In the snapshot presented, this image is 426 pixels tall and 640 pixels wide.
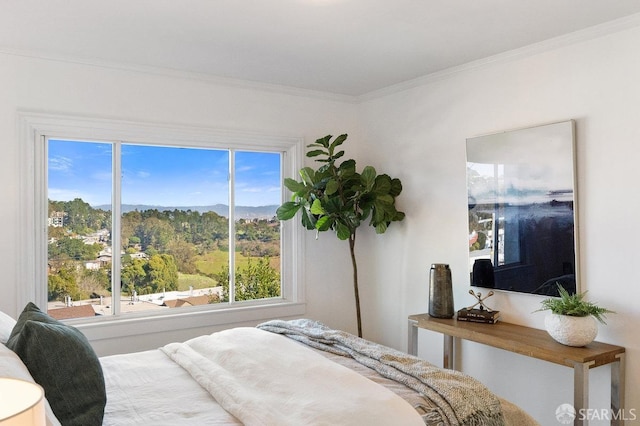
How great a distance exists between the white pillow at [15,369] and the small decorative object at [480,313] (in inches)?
99.6

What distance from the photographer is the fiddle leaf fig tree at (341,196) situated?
3.87 metres

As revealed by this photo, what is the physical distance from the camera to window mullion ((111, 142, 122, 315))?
3.52 m

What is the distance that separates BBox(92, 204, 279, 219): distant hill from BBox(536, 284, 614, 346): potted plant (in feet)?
7.72

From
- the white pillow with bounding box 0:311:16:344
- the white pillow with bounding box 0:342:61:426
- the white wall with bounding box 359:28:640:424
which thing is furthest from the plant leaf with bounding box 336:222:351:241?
the white pillow with bounding box 0:342:61:426

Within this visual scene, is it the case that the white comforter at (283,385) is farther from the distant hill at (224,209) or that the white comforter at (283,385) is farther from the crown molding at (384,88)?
the crown molding at (384,88)

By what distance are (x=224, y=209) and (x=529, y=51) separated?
2.52 m

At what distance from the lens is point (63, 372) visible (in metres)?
1.66

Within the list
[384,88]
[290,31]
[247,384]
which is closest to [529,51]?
[384,88]

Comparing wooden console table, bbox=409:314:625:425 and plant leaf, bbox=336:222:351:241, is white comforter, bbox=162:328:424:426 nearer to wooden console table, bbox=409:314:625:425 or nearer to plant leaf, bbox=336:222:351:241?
wooden console table, bbox=409:314:625:425

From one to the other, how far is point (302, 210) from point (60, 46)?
2081mm

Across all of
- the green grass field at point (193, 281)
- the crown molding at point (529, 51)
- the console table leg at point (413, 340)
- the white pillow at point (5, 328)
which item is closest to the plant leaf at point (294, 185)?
the green grass field at point (193, 281)

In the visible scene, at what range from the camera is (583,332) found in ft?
8.46


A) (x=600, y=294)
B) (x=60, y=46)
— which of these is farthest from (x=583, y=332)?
(x=60, y=46)

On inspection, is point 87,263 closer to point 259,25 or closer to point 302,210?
point 302,210
